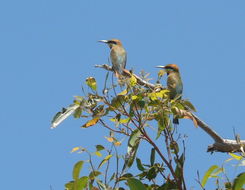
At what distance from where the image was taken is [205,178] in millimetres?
2320

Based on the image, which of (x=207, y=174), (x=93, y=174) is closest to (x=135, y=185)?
(x=93, y=174)

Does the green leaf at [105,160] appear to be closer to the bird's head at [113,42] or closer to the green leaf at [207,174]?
the green leaf at [207,174]

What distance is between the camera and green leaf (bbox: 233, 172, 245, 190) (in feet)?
6.79

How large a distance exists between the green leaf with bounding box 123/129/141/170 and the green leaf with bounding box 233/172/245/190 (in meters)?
0.48

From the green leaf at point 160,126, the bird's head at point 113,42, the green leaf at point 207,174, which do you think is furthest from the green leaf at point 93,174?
the bird's head at point 113,42

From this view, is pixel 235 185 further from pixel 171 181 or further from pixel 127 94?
pixel 127 94

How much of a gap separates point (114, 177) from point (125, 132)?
0.26 m

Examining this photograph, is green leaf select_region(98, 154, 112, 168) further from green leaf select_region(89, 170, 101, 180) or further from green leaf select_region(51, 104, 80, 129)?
green leaf select_region(51, 104, 80, 129)

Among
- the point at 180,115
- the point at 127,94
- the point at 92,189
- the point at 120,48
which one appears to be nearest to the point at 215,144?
the point at 180,115

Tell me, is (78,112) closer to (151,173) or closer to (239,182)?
(151,173)

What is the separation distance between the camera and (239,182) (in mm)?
2088

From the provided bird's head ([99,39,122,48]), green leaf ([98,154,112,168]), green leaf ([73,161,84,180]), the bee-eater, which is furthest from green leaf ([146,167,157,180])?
bird's head ([99,39,122,48])

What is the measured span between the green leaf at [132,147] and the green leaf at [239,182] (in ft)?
1.59

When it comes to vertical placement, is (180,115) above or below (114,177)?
above
